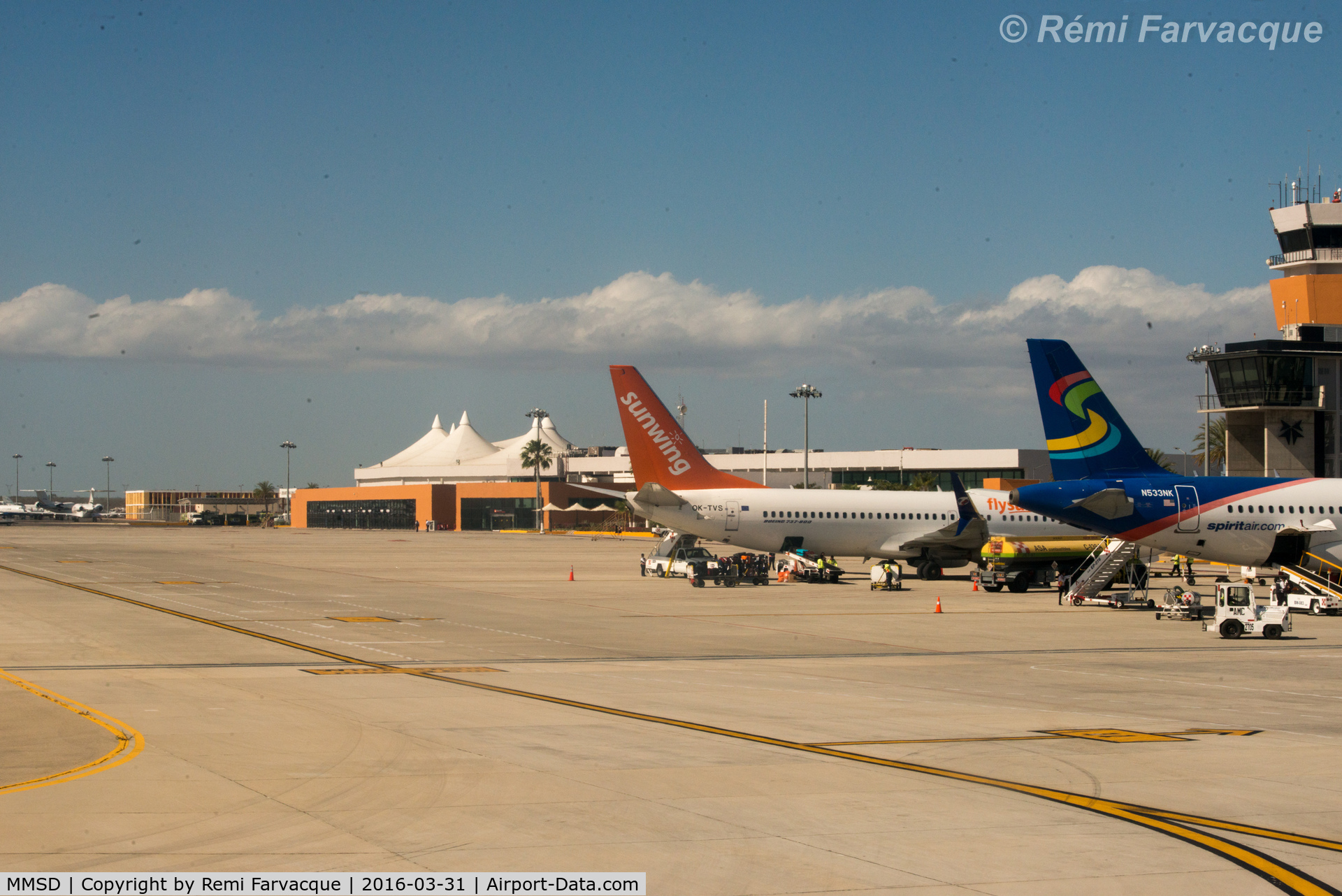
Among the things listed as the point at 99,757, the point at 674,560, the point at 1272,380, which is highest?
the point at 1272,380

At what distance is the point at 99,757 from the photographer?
44.8ft

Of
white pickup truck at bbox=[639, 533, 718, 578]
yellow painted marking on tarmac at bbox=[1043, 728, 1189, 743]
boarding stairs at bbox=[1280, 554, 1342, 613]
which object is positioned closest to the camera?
yellow painted marking on tarmac at bbox=[1043, 728, 1189, 743]

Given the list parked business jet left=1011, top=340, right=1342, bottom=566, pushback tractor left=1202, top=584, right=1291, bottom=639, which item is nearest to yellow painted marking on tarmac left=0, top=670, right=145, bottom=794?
pushback tractor left=1202, top=584, right=1291, bottom=639

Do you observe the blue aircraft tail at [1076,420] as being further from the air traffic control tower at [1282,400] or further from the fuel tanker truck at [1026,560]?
the air traffic control tower at [1282,400]

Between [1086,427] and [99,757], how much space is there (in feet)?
121

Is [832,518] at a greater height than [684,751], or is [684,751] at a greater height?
[832,518]

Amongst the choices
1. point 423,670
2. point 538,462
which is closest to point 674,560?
point 423,670

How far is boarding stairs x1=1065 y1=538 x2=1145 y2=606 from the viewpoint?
43.8 meters

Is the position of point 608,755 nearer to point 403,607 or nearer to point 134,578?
point 403,607

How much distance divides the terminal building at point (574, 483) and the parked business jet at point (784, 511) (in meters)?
66.5

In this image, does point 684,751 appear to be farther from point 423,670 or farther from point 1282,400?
point 1282,400

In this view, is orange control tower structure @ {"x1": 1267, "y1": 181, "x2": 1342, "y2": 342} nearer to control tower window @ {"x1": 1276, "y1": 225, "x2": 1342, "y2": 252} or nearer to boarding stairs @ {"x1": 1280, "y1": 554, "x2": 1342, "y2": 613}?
control tower window @ {"x1": 1276, "y1": 225, "x2": 1342, "y2": 252}

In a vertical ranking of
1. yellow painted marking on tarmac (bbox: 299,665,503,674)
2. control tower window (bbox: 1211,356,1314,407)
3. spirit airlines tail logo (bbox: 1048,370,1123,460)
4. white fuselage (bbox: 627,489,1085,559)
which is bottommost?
yellow painted marking on tarmac (bbox: 299,665,503,674)

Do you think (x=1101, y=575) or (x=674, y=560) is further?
(x=674, y=560)
